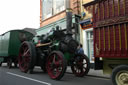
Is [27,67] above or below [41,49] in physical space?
below

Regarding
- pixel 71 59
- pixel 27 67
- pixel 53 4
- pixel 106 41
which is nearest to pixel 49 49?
pixel 71 59

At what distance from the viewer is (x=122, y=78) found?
471cm

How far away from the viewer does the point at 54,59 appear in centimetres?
720

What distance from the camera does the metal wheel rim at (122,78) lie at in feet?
15.1

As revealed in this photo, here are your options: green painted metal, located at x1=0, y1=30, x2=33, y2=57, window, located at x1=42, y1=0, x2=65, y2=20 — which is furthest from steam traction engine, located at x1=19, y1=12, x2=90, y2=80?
window, located at x1=42, y1=0, x2=65, y2=20

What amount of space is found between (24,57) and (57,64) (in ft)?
9.80

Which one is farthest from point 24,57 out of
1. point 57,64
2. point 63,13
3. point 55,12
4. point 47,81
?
point 55,12

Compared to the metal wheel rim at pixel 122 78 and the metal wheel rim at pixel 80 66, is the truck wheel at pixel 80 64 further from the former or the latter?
the metal wheel rim at pixel 122 78

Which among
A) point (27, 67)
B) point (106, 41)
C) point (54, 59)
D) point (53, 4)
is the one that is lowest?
point (27, 67)

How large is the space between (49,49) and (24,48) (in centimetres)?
222

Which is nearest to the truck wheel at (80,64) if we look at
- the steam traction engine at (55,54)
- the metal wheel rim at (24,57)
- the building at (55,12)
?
the steam traction engine at (55,54)

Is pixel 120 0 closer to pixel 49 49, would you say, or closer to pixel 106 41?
pixel 106 41

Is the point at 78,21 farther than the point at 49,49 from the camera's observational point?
Yes

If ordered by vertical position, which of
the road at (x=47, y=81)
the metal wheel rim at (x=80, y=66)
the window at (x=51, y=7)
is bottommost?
the road at (x=47, y=81)
